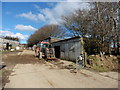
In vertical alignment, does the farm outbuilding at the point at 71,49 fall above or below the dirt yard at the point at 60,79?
above

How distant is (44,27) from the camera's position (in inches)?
1597

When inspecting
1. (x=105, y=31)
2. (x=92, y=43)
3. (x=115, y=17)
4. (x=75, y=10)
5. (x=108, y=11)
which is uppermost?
(x=75, y=10)

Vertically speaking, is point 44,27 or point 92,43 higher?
point 44,27

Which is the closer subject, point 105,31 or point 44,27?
point 105,31

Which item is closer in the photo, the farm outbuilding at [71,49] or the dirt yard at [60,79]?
the dirt yard at [60,79]

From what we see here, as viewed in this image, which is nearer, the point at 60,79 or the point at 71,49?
the point at 60,79

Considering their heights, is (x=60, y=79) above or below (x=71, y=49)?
below

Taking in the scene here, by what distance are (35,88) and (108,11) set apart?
29.3ft

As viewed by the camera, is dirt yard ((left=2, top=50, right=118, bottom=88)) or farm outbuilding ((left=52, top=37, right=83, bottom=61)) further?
farm outbuilding ((left=52, top=37, right=83, bottom=61))

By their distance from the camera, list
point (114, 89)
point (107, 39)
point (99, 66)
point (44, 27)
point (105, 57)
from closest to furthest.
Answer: point (114, 89) < point (99, 66) < point (105, 57) < point (107, 39) < point (44, 27)

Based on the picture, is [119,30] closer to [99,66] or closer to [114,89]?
[99,66]

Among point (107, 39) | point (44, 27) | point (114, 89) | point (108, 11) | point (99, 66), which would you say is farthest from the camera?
point (44, 27)

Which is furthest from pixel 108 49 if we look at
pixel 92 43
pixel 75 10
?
pixel 75 10

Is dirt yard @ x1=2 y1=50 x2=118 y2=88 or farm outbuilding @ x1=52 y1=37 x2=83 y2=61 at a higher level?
farm outbuilding @ x1=52 y1=37 x2=83 y2=61
